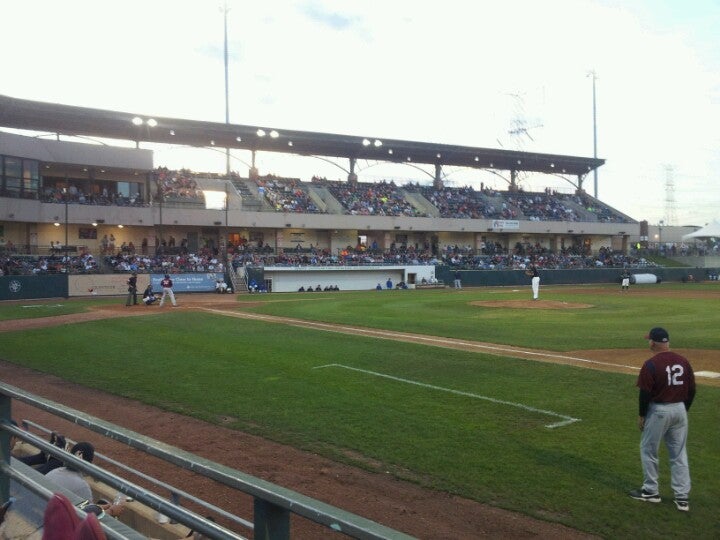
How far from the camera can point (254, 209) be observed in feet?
180

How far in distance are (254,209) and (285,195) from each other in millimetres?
5279

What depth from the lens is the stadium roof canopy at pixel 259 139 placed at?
46.0m

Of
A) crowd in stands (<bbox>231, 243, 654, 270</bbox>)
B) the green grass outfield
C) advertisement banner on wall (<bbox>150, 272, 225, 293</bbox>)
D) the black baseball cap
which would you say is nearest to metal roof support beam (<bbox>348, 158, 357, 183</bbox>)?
crowd in stands (<bbox>231, 243, 654, 270</bbox>)

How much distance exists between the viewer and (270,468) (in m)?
7.74

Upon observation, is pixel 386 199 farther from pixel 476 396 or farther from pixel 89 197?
pixel 476 396

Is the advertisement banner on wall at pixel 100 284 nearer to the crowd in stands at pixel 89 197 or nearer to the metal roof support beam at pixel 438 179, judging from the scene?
the crowd in stands at pixel 89 197

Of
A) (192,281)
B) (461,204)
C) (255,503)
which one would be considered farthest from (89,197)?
(255,503)

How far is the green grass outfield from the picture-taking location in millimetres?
6914

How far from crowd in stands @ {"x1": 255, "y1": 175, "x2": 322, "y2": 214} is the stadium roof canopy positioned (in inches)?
133

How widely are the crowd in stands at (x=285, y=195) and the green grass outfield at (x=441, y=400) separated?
3455 cm

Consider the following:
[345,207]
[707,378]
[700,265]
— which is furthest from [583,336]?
[700,265]

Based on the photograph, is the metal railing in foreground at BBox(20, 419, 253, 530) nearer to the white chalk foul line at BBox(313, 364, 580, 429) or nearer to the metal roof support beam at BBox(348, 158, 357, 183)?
the white chalk foul line at BBox(313, 364, 580, 429)

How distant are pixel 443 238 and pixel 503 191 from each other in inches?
510

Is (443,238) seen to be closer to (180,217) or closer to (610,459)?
(180,217)
